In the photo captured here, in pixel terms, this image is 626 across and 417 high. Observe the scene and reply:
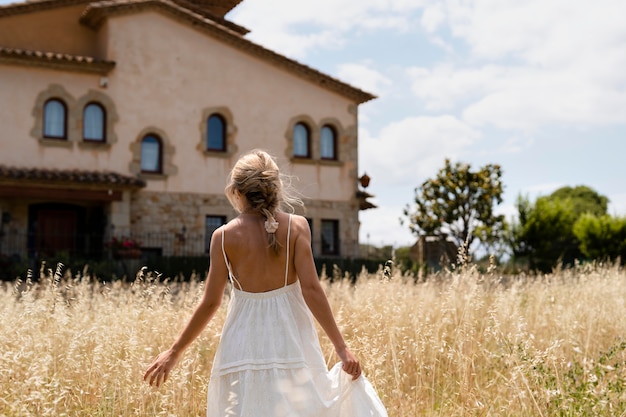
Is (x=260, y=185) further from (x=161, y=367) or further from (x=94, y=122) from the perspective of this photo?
(x=94, y=122)

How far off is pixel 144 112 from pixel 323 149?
6384mm

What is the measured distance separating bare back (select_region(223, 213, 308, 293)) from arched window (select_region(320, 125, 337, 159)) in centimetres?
2016

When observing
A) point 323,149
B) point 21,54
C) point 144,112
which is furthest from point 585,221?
point 21,54

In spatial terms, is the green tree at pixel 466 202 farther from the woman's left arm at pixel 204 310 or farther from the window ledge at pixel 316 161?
the woman's left arm at pixel 204 310

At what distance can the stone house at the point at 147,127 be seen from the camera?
19328mm

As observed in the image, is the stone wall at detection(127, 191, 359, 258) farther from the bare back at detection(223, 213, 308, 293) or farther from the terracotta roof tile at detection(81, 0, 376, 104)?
the bare back at detection(223, 213, 308, 293)

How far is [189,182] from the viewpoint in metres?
21.4

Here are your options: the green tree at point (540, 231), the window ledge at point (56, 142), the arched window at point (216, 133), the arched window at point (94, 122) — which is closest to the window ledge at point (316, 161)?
the arched window at point (216, 133)

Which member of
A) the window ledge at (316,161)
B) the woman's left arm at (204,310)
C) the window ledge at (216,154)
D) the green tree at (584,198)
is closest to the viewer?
the woman's left arm at (204,310)

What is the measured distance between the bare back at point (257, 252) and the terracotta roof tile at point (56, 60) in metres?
17.6

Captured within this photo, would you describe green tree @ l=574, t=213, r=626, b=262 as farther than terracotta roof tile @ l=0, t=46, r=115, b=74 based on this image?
Yes

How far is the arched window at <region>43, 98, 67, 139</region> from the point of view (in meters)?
19.8

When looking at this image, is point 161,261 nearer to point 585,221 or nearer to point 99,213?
point 99,213

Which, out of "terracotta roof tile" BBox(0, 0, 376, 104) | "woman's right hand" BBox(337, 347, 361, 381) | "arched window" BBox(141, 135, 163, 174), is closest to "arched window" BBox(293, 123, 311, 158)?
"terracotta roof tile" BBox(0, 0, 376, 104)
